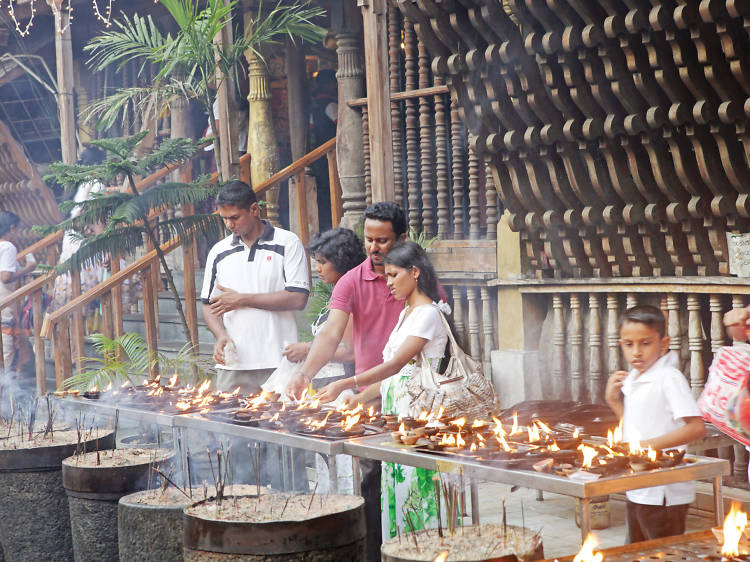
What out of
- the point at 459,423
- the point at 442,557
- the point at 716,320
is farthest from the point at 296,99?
the point at 442,557

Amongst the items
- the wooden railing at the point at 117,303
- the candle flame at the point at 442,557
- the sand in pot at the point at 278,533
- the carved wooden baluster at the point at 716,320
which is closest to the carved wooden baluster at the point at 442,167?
the wooden railing at the point at 117,303

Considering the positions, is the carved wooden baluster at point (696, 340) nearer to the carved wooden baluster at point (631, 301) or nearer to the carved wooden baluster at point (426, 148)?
the carved wooden baluster at point (631, 301)

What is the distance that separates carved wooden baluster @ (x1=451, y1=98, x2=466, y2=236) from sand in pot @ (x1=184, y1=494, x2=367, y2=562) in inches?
193

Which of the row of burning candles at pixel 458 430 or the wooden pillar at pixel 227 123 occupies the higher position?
the wooden pillar at pixel 227 123

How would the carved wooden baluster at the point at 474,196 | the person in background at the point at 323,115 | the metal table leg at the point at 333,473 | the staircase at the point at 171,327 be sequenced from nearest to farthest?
the metal table leg at the point at 333,473
the carved wooden baluster at the point at 474,196
the staircase at the point at 171,327
the person in background at the point at 323,115

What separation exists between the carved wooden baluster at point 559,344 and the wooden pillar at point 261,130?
4.57 m

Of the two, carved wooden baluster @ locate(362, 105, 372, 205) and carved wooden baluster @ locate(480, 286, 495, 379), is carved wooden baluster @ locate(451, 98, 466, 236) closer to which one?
carved wooden baluster @ locate(480, 286, 495, 379)

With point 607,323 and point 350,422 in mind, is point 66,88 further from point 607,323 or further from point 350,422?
point 350,422

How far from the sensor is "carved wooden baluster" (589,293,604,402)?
693 centimetres

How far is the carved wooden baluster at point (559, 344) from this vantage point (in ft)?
23.7

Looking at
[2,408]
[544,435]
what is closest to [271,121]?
[2,408]

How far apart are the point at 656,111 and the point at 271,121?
577cm

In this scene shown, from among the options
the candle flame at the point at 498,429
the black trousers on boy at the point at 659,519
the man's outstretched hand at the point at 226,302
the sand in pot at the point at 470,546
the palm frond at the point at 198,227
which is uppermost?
the palm frond at the point at 198,227

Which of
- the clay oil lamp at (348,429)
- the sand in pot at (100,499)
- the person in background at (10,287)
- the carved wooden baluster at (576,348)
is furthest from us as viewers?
the person in background at (10,287)
